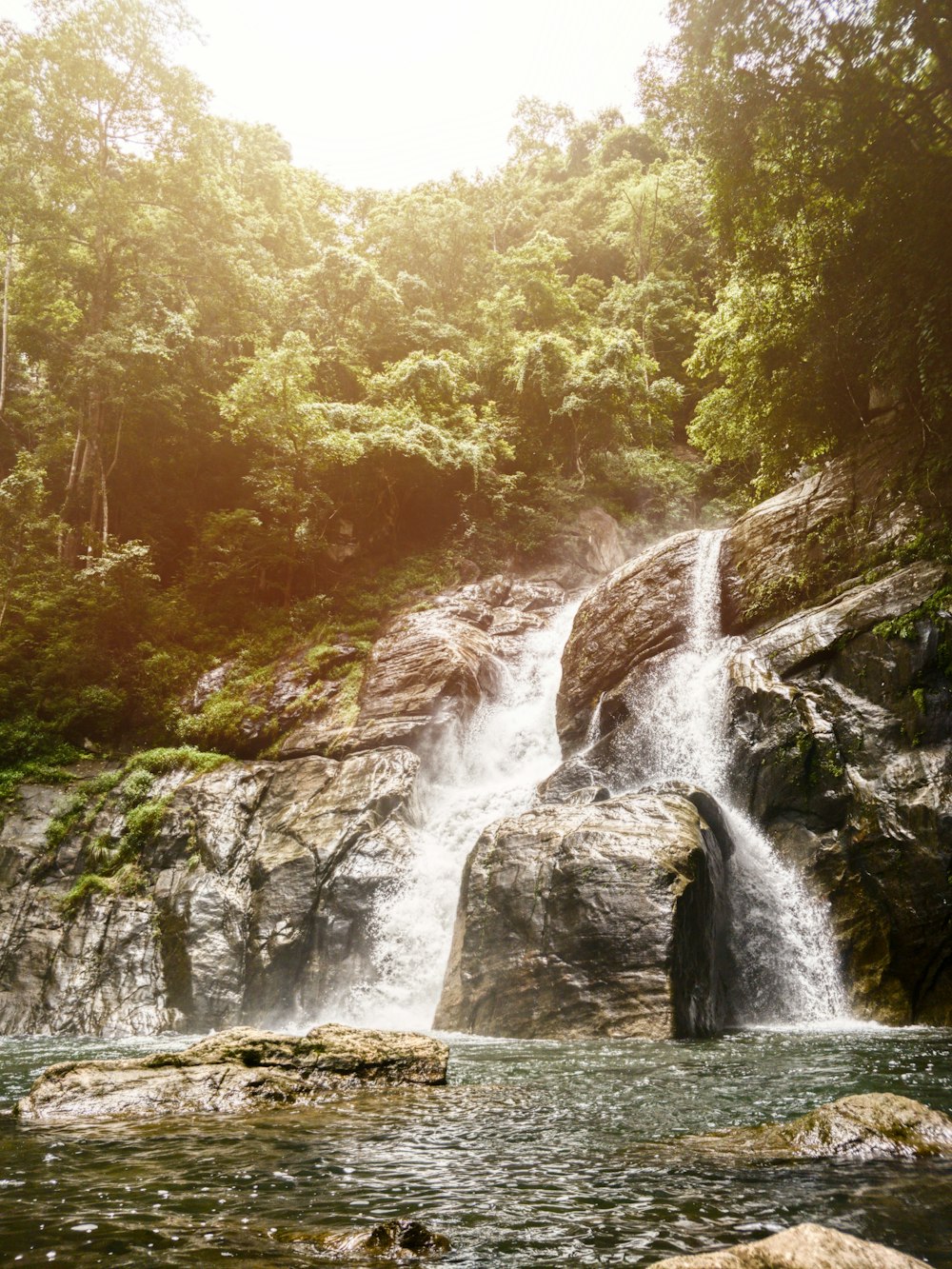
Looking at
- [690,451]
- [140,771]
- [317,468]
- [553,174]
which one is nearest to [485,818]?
[140,771]

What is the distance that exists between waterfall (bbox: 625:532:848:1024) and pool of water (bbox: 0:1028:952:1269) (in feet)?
13.4

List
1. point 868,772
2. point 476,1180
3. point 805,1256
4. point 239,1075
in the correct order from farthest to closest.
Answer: point 868,772, point 239,1075, point 476,1180, point 805,1256

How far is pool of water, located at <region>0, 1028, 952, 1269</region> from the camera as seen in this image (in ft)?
9.78

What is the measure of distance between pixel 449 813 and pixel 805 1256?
1213 centimetres

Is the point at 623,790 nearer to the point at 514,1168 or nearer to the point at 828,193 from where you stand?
the point at 514,1168

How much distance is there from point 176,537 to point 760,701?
18889 mm

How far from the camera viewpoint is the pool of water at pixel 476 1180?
9.78ft

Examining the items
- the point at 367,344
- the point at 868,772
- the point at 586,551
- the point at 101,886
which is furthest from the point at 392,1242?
the point at 367,344

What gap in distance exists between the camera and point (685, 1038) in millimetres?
8109

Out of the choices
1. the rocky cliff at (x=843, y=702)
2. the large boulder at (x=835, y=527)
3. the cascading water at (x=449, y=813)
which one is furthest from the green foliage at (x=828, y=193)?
the cascading water at (x=449, y=813)

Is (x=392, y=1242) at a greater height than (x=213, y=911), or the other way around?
(x=213, y=911)

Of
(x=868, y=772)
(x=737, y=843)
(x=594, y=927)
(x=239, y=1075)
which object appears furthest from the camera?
(x=737, y=843)

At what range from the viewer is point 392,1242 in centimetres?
288

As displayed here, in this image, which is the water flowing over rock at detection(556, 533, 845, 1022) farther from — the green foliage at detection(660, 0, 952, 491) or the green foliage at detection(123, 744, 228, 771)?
the green foliage at detection(123, 744, 228, 771)
